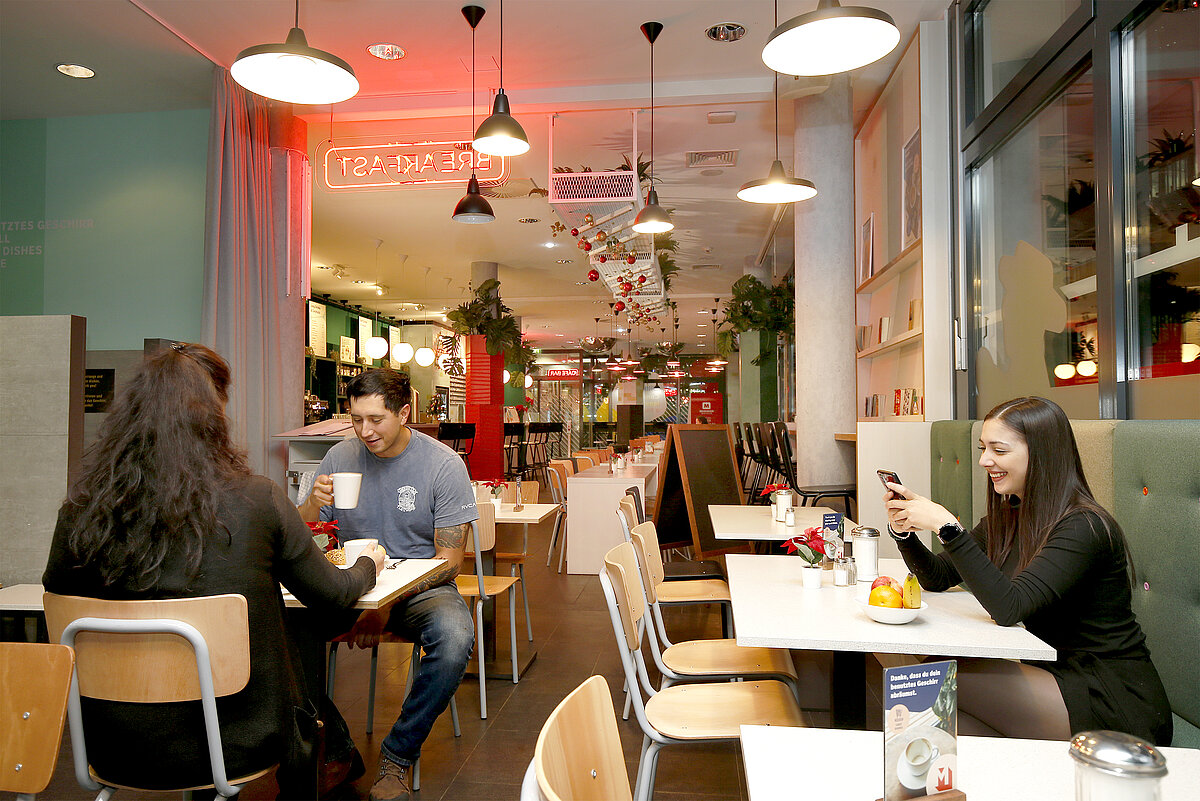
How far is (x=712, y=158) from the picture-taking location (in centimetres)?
709

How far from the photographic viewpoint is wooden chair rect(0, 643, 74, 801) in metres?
1.47

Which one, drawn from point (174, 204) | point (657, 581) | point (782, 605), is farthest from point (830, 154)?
point (174, 204)

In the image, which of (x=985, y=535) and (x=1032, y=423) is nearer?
(x=1032, y=423)

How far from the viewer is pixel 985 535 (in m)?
2.49

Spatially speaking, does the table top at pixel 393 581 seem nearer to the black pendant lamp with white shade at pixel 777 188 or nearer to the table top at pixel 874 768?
the table top at pixel 874 768

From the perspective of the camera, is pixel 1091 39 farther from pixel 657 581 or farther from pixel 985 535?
pixel 657 581

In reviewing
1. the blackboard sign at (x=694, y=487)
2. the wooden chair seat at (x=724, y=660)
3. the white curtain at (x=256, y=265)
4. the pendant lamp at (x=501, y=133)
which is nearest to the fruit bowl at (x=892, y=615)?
the wooden chair seat at (x=724, y=660)

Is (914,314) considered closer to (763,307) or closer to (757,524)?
(757,524)

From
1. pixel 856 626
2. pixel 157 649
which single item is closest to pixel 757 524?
pixel 856 626

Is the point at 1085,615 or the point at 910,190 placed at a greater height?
the point at 910,190

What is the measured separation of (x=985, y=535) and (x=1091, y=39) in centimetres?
198

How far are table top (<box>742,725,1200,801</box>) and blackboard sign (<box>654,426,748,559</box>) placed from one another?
164 inches

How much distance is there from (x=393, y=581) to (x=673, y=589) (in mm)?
1759

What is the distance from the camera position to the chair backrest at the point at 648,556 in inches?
110
